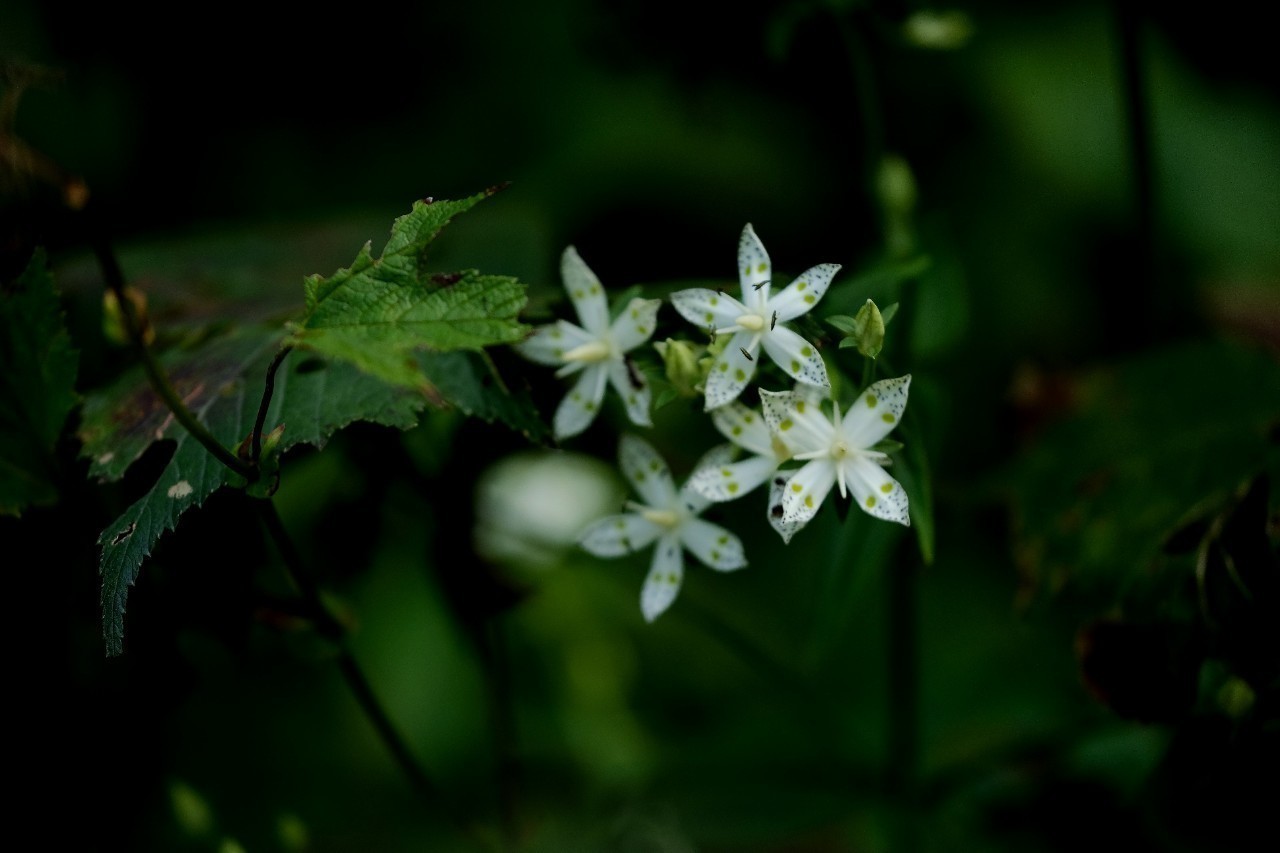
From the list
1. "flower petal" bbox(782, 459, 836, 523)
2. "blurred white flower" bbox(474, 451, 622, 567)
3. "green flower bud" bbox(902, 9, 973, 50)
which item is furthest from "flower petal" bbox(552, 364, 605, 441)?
"green flower bud" bbox(902, 9, 973, 50)

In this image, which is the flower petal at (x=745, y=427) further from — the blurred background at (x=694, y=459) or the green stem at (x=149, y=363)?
the green stem at (x=149, y=363)

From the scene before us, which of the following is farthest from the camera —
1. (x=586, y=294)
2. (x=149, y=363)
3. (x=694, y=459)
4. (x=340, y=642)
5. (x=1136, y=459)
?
(x=694, y=459)

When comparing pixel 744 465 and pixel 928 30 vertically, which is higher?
pixel 928 30

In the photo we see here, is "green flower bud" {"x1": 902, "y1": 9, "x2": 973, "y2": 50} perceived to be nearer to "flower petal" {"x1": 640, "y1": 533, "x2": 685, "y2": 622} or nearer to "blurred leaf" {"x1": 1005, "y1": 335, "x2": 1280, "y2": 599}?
"blurred leaf" {"x1": 1005, "y1": 335, "x2": 1280, "y2": 599}

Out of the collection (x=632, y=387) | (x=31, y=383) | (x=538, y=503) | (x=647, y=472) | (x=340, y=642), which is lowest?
(x=538, y=503)

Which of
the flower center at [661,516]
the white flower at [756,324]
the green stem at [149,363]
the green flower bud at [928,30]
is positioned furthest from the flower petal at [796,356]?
the green flower bud at [928,30]

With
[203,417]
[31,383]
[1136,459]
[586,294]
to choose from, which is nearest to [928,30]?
[1136,459]

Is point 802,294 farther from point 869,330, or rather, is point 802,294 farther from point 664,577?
point 664,577
